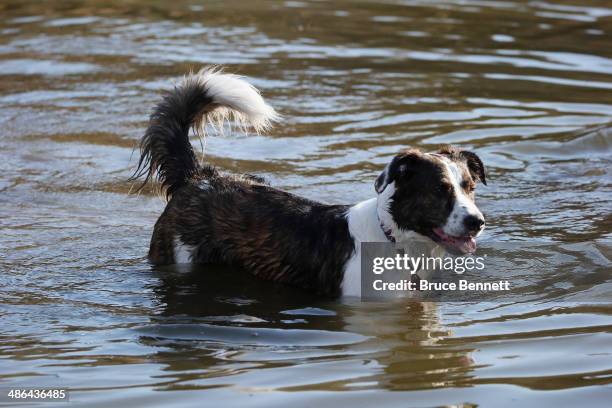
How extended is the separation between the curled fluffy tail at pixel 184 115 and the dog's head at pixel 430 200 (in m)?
1.34

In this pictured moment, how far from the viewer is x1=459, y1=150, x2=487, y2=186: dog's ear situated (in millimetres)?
6793

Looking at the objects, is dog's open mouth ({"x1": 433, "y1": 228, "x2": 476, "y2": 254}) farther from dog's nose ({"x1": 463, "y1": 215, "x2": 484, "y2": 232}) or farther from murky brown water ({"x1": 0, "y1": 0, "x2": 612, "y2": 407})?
murky brown water ({"x1": 0, "y1": 0, "x2": 612, "y2": 407})

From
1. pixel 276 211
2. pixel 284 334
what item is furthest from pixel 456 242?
pixel 276 211

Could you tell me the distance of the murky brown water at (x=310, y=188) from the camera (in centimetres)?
549

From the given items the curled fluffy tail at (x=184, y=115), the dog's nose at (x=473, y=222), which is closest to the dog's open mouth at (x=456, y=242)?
the dog's nose at (x=473, y=222)

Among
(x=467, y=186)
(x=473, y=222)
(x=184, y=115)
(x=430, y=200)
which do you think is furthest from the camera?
(x=184, y=115)

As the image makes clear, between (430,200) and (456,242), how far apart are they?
11.6 inches

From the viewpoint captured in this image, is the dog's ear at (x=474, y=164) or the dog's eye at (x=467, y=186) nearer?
the dog's eye at (x=467, y=186)

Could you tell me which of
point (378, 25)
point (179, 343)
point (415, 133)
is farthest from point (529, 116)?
point (179, 343)

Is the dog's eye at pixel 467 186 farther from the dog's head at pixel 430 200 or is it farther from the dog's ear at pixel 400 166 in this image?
the dog's ear at pixel 400 166

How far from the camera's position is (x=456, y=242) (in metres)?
6.38

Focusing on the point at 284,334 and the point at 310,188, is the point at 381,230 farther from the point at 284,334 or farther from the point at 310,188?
the point at 310,188

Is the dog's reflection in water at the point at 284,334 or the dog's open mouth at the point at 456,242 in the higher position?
the dog's open mouth at the point at 456,242

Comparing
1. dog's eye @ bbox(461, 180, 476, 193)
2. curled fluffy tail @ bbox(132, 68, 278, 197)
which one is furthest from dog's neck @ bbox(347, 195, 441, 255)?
curled fluffy tail @ bbox(132, 68, 278, 197)
